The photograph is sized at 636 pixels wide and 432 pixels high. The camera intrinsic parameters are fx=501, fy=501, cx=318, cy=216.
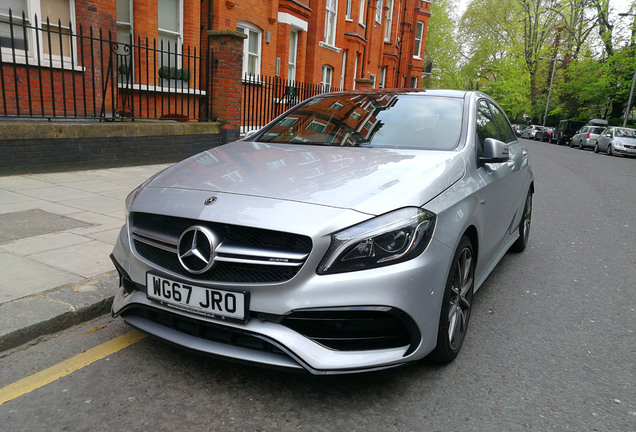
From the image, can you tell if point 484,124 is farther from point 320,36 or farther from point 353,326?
point 320,36

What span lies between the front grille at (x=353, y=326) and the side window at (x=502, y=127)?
287 cm

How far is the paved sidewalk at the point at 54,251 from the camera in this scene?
313cm

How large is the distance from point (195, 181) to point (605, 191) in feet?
36.4

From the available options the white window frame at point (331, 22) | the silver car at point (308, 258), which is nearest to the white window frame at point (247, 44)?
the white window frame at point (331, 22)

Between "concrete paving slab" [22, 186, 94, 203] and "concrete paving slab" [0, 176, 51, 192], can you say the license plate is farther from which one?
"concrete paving slab" [0, 176, 51, 192]

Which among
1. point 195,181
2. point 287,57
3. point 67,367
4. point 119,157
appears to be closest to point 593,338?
point 195,181

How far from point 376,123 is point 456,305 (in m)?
1.57

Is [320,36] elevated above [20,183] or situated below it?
above

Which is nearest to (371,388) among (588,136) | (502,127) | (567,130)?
(502,127)

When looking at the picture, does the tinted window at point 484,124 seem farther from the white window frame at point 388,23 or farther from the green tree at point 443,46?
the green tree at point 443,46

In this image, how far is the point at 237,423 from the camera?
7.47ft

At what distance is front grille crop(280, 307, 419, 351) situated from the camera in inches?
88.2

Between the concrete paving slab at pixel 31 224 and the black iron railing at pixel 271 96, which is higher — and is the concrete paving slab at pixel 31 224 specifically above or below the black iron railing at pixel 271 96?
below

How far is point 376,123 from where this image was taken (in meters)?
3.83
